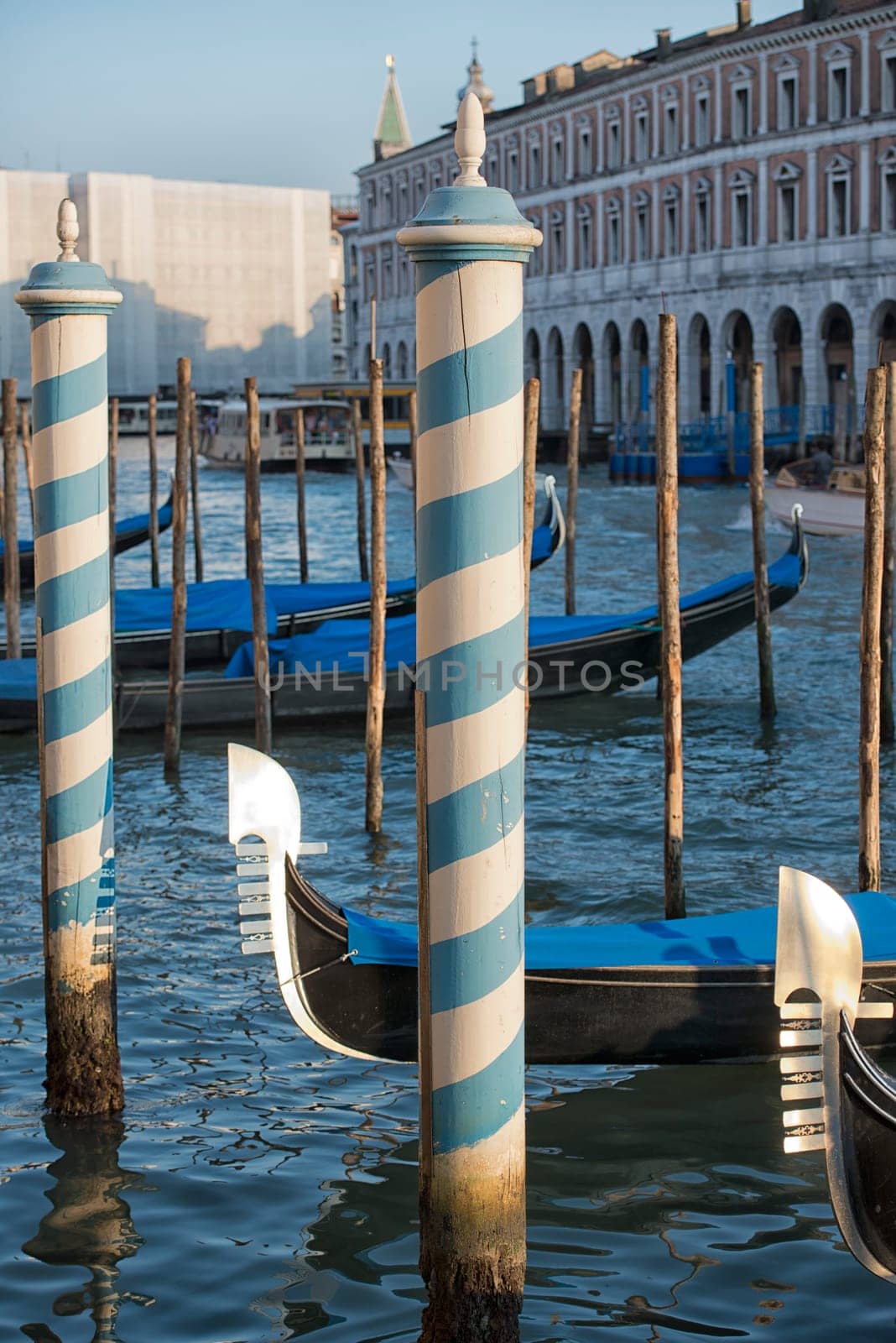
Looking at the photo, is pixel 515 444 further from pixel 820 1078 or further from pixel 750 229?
pixel 750 229

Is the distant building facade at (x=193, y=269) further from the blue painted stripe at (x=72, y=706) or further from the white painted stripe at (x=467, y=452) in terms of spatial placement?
the white painted stripe at (x=467, y=452)

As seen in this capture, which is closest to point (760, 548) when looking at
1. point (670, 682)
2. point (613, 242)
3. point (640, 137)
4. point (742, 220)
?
point (670, 682)

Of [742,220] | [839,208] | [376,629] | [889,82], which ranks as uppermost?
[889,82]

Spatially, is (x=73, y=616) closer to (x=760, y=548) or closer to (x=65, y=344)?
(x=65, y=344)

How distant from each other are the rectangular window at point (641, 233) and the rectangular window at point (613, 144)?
3.17ft

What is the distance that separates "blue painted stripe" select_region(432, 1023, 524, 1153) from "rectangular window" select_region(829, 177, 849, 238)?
19455mm

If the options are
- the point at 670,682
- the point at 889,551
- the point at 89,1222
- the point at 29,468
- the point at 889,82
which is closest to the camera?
the point at 89,1222

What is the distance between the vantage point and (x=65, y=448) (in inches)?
115

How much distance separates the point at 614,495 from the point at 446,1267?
1857cm

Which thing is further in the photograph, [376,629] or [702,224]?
[702,224]

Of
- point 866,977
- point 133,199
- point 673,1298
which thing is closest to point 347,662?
point 866,977

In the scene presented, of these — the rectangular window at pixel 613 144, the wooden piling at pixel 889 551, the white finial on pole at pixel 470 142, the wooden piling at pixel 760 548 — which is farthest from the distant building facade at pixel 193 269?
the white finial on pole at pixel 470 142

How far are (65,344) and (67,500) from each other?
0.26 meters

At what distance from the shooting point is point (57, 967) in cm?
299
